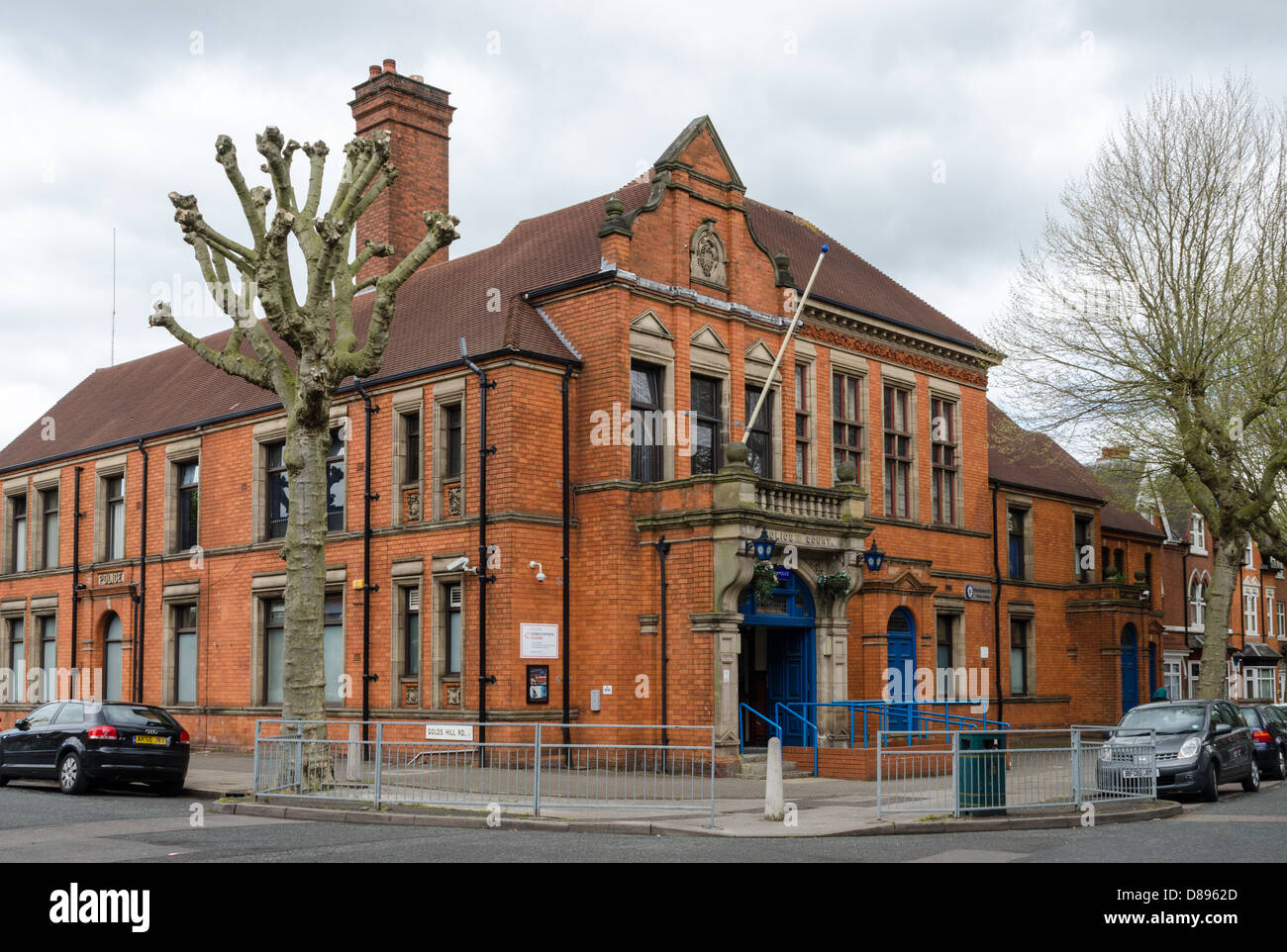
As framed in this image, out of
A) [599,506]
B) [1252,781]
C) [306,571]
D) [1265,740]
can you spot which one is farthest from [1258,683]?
[306,571]

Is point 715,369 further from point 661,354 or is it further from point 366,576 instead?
point 366,576

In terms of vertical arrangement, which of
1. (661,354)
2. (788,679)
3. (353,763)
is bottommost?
(353,763)

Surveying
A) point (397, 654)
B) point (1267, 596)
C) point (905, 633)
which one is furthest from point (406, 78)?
point (1267, 596)

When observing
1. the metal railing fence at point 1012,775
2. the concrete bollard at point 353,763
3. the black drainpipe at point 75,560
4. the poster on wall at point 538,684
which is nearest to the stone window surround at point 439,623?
the poster on wall at point 538,684

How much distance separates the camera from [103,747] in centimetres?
1959

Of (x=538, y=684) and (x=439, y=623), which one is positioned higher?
(x=439, y=623)

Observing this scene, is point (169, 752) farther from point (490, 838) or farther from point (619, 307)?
point (619, 307)

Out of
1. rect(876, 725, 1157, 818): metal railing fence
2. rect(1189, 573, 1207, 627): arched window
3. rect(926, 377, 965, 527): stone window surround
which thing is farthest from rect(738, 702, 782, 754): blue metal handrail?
rect(1189, 573, 1207, 627): arched window

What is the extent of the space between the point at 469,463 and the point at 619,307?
12.8ft

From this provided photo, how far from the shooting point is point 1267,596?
54.8 metres

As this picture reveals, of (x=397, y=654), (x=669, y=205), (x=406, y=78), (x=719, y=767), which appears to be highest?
(x=406, y=78)

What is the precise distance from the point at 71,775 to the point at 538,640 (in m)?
7.64

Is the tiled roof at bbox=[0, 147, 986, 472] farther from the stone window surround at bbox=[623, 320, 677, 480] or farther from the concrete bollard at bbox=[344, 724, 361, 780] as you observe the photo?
the concrete bollard at bbox=[344, 724, 361, 780]

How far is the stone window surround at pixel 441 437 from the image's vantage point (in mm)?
24047
